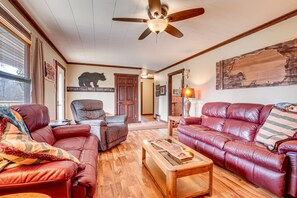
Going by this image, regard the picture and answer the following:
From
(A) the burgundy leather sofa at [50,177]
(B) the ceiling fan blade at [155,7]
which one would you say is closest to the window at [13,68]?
(A) the burgundy leather sofa at [50,177]

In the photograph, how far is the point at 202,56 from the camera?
13.6 feet

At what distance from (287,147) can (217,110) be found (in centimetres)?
159

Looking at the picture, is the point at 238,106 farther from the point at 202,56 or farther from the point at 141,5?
the point at 141,5

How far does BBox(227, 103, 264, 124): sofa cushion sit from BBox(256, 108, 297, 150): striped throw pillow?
26 cm

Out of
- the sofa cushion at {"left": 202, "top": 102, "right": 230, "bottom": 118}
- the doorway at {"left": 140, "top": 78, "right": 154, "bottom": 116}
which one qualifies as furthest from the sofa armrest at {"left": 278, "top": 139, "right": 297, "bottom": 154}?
the doorway at {"left": 140, "top": 78, "right": 154, "bottom": 116}

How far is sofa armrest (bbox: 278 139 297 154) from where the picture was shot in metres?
1.51

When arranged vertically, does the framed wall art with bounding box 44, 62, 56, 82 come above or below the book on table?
above

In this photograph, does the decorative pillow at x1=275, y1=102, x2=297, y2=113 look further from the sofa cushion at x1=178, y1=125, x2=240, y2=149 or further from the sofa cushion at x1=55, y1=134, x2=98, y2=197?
the sofa cushion at x1=55, y1=134, x2=98, y2=197

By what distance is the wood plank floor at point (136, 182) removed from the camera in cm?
169

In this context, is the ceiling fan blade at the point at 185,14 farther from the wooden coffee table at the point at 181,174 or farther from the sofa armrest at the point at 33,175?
the sofa armrest at the point at 33,175

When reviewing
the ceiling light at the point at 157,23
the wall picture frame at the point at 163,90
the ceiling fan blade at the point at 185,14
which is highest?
the ceiling fan blade at the point at 185,14

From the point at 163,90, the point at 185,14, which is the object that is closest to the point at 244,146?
the point at 185,14

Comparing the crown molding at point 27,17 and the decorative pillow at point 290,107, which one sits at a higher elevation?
the crown molding at point 27,17

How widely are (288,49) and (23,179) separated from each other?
3456 millimetres
